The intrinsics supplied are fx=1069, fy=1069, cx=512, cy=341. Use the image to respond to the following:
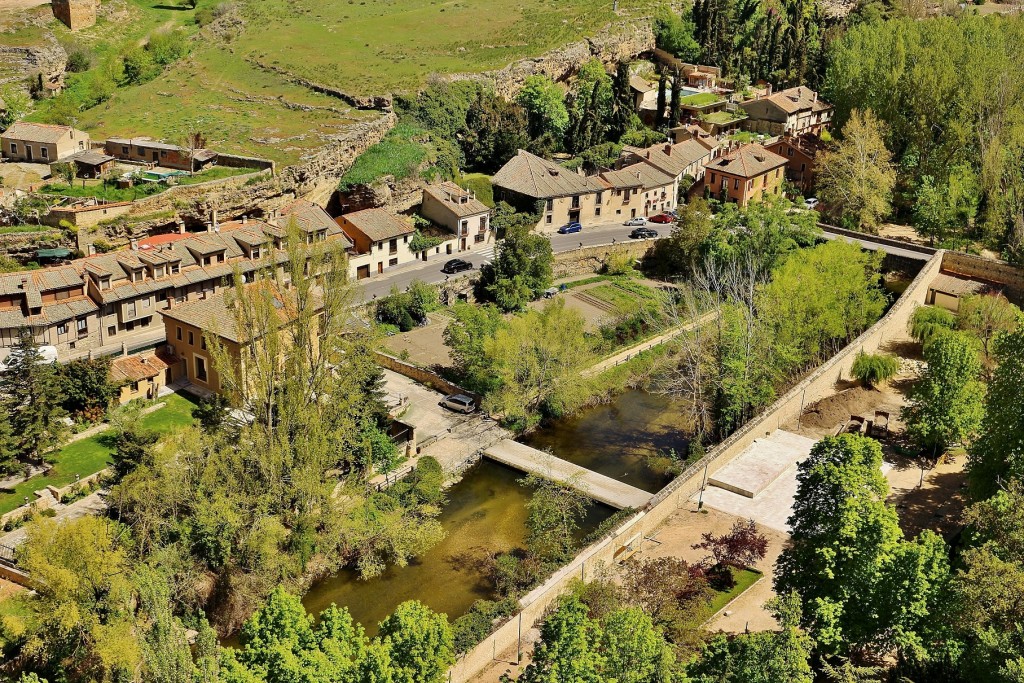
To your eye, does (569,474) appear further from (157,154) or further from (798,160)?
(798,160)

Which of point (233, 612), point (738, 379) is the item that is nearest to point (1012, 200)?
point (738, 379)

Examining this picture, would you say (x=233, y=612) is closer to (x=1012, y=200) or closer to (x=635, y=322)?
(x=635, y=322)

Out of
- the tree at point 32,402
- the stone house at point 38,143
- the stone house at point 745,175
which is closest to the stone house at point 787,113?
the stone house at point 745,175

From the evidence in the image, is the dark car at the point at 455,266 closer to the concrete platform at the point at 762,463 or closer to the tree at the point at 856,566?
the concrete platform at the point at 762,463

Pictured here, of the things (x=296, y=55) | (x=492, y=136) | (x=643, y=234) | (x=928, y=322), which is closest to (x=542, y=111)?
(x=492, y=136)

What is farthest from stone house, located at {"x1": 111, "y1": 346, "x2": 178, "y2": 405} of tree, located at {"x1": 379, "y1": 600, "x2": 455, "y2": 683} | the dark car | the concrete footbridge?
tree, located at {"x1": 379, "y1": 600, "x2": 455, "y2": 683}
